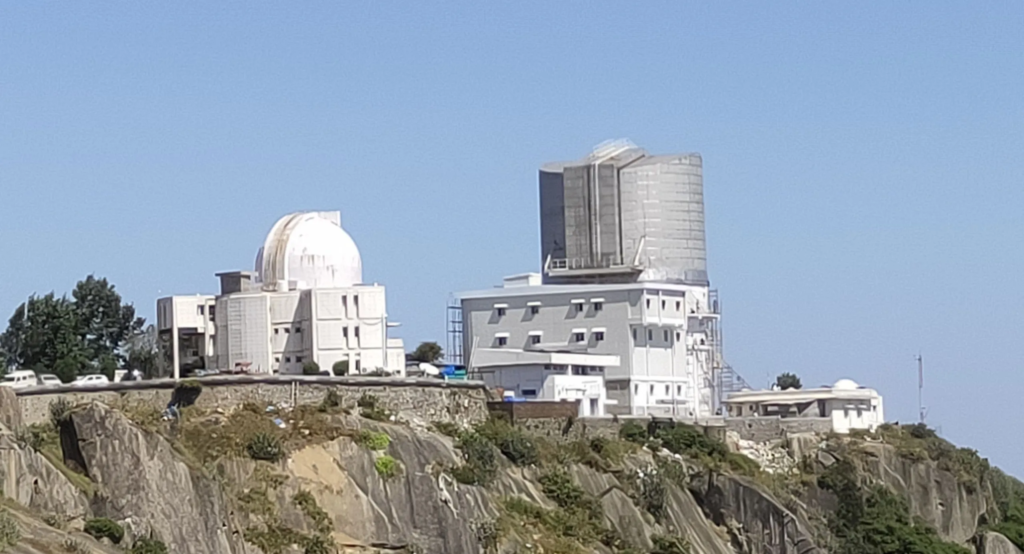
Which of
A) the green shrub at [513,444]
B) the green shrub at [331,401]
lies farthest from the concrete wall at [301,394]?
the green shrub at [513,444]

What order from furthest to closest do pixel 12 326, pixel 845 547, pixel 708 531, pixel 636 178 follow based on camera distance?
pixel 636 178, pixel 12 326, pixel 845 547, pixel 708 531

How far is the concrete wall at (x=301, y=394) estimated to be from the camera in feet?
277

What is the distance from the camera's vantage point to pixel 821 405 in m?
115

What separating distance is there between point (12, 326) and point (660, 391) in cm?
3571

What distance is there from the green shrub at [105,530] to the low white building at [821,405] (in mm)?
54487

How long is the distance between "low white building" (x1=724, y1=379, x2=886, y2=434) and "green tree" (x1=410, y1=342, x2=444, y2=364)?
55.8ft

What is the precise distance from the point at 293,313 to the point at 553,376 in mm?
13993

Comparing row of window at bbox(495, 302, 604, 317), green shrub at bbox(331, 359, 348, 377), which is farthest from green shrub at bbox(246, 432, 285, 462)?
row of window at bbox(495, 302, 604, 317)

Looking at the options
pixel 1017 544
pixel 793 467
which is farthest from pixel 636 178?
pixel 1017 544

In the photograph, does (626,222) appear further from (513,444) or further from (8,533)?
(8,533)

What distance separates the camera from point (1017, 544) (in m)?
117

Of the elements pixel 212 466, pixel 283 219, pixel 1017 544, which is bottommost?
pixel 1017 544

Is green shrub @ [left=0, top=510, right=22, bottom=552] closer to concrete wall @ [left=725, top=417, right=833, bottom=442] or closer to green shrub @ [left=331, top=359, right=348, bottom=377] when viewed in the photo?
green shrub @ [left=331, top=359, right=348, bottom=377]

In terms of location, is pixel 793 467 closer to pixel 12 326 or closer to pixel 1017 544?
pixel 1017 544
